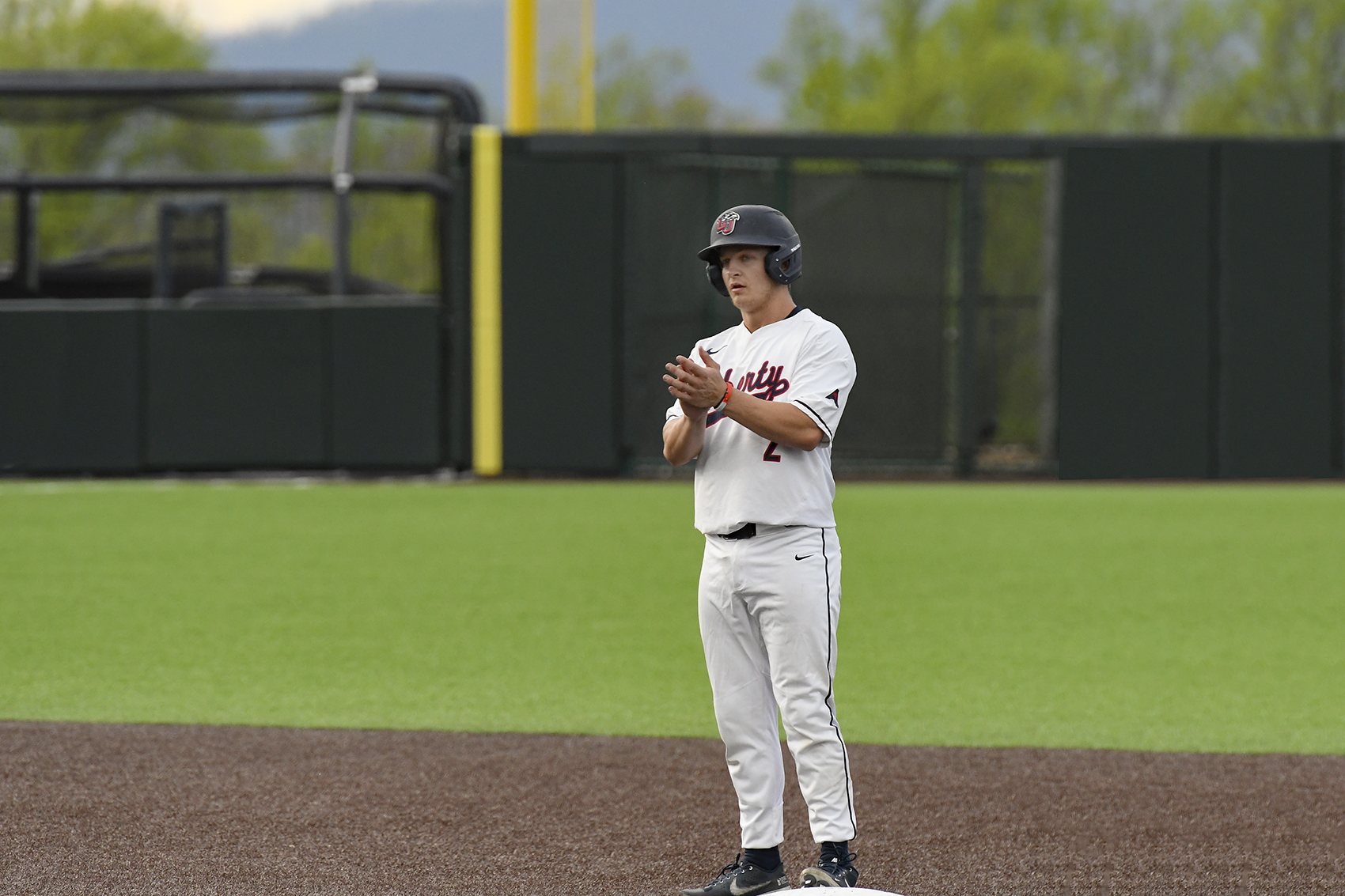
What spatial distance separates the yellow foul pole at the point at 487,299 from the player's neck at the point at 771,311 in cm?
1136

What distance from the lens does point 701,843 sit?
179 inches

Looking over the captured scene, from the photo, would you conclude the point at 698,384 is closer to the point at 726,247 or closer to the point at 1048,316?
the point at 726,247

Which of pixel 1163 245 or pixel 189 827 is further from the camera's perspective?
pixel 1163 245

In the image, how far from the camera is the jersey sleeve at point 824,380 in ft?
12.9

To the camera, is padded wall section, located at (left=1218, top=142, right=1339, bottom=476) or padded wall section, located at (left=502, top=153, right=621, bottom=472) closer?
padded wall section, located at (left=1218, top=142, right=1339, bottom=476)

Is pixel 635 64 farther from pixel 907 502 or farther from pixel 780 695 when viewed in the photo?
pixel 780 695

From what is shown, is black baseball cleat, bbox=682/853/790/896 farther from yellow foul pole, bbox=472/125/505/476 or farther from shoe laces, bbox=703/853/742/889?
yellow foul pole, bbox=472/125/505/476

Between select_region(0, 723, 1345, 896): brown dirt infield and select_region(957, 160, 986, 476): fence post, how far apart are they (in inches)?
401

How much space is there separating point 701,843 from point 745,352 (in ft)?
5.00

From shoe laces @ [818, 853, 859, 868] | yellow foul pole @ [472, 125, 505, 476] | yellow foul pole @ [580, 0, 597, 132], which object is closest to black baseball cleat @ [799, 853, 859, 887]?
shoe laces @ [818, 853, 859, 868]

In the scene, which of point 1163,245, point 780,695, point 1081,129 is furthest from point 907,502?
point 1081,129

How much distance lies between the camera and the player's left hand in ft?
12.4

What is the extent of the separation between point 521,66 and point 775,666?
13.6m

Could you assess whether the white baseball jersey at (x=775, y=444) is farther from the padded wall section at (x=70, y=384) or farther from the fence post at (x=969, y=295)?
the padded wall section at (x=70, y=384)
